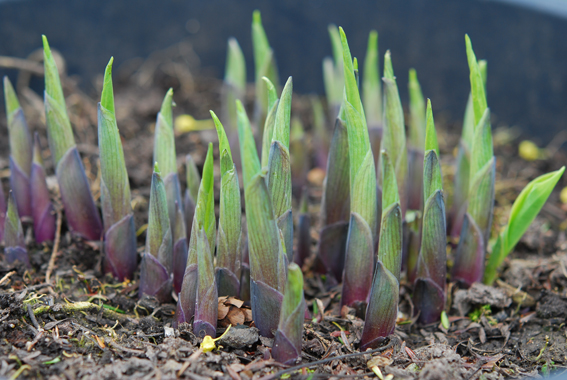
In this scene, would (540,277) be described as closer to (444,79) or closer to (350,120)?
(350,120)

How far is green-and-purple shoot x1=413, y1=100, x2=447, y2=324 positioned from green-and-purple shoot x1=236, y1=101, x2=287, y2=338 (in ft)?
1.31

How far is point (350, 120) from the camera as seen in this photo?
3.63ft

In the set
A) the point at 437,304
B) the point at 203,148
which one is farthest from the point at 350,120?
the point at 203,148

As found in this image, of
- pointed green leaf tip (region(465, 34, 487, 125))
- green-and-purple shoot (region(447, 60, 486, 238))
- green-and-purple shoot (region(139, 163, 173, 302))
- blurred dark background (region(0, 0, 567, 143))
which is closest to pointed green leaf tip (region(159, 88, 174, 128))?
green-and-purple shoot (region(139, 163, 173, 302))

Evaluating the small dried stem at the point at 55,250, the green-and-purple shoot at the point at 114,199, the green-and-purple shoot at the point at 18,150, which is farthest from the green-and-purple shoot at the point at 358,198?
the green-and-purple shoot at the point at 18,150

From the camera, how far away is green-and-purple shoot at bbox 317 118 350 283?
1.35 metres

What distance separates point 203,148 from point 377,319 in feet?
4.14

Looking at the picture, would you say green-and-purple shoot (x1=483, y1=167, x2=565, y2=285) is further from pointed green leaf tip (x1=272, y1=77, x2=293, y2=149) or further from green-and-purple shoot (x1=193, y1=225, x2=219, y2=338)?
green-and-purple shoot (x1=193, y1=225, x2=219, y2=338)

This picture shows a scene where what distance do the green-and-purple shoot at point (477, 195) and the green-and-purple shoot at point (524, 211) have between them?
5 centimetres

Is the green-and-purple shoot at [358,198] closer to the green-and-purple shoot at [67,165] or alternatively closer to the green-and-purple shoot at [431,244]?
the green-and-purple shoot at [431,244]

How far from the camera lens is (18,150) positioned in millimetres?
1484

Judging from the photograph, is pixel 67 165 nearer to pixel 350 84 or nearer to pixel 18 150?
pixel 18 150

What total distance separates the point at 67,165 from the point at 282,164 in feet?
2.22

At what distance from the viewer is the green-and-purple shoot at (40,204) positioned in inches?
57.6
